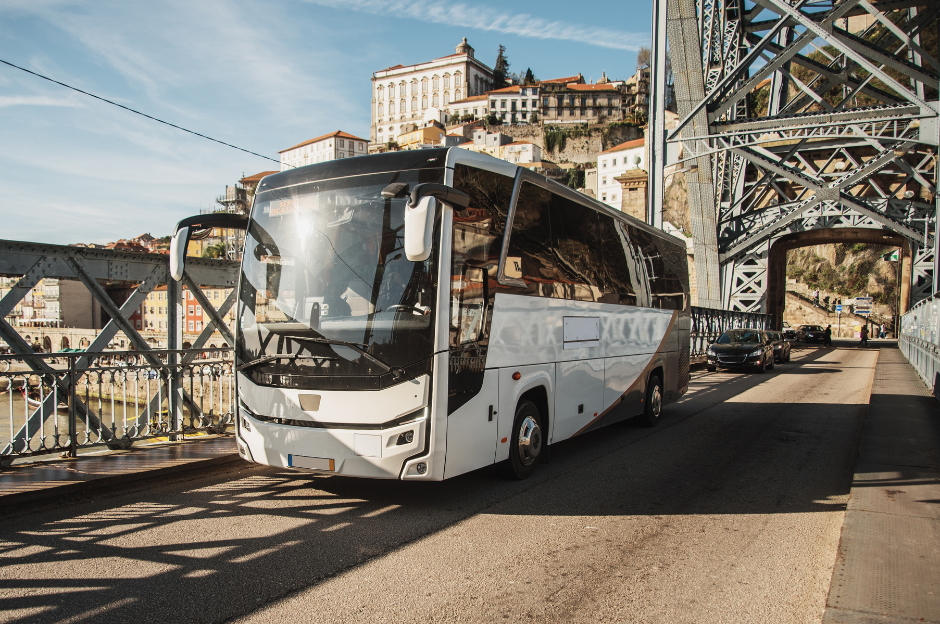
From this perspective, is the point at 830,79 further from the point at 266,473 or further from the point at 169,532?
the point at 169,532

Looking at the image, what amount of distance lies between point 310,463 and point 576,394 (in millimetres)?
3639

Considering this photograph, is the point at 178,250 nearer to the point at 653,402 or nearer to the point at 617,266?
the point at 617,266

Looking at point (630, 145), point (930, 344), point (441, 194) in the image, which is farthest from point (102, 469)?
point (630, 145)

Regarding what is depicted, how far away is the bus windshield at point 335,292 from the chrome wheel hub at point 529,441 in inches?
76.2

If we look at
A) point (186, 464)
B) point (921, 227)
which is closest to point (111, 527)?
point (186, 464)

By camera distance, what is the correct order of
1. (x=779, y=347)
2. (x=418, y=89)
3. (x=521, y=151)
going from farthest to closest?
(x=418, y=89), (x=521, y=151), (x=779, y=347)

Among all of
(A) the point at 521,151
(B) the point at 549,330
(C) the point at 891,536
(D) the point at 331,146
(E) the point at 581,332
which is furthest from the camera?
(D) the point at 331,146

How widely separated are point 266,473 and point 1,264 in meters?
3.70

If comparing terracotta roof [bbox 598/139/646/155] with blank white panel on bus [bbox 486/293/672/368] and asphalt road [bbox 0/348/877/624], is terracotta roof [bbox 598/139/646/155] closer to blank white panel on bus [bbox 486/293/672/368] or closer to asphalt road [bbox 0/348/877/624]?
blank white panel on bus [bbox 486/293/672/368]

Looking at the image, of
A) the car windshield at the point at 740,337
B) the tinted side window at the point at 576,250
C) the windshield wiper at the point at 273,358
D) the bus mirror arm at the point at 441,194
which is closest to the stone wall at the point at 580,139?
the car windshield at the point at 740,337

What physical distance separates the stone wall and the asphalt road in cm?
12704

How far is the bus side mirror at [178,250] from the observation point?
6.61 m

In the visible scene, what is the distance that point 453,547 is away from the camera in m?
5.03

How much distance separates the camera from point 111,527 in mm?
5480
